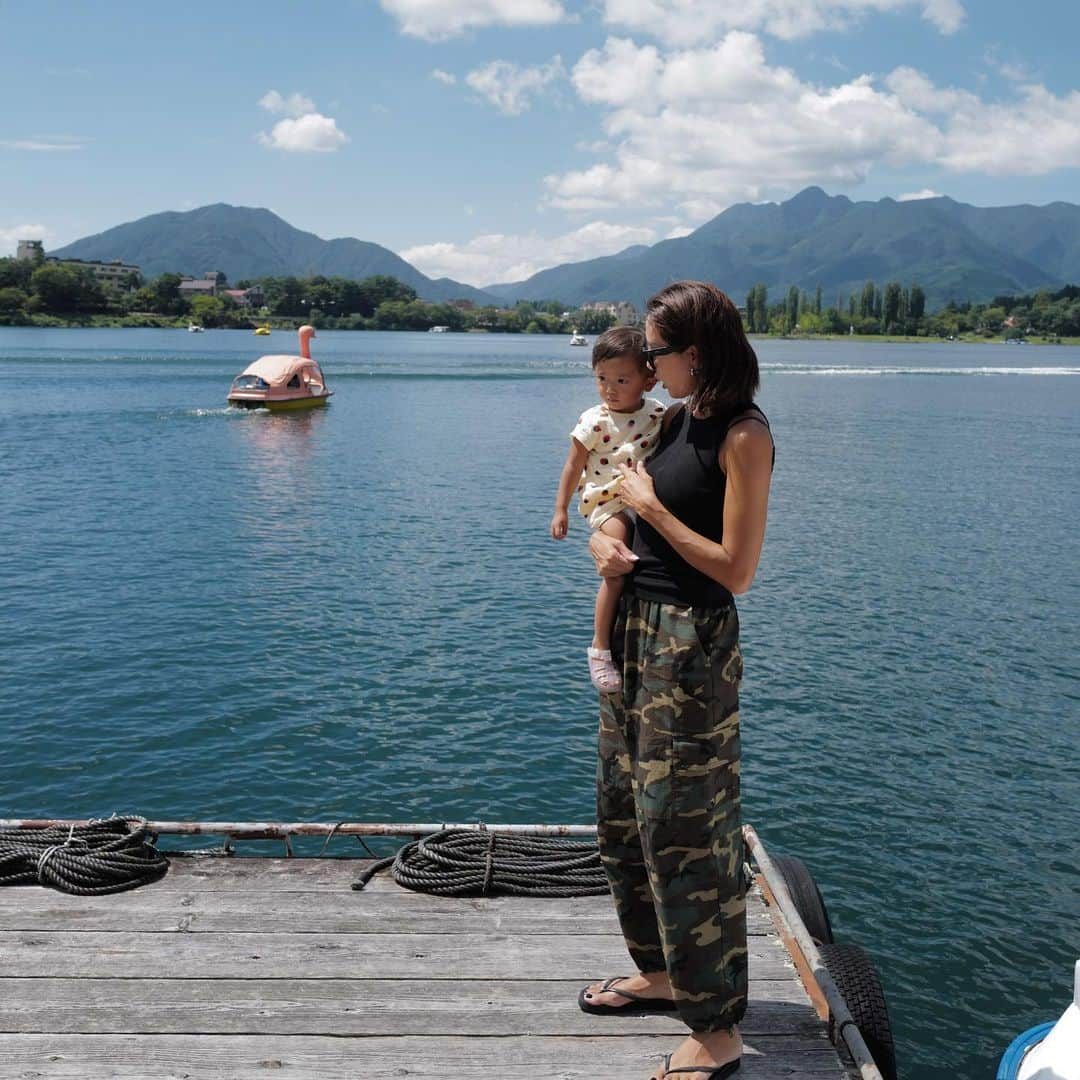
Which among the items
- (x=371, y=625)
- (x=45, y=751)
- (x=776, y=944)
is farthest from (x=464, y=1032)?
(x=371, y=625)

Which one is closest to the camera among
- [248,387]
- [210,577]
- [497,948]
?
[497,948]

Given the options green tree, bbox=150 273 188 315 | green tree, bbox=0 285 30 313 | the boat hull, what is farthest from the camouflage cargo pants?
green tree, bbox=150 273 188 315

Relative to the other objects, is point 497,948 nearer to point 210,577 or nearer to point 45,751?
point 45,751

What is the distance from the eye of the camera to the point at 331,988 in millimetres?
4262

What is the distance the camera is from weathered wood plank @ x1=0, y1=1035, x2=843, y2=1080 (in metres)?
3.70

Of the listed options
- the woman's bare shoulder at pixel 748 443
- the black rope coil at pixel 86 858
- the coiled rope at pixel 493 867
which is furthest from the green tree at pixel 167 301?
the woman's bare shoulder at pixel 748 443

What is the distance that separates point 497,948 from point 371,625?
1274cm

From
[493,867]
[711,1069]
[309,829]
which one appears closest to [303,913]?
[309,829]

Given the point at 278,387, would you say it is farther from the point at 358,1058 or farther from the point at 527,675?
the point at 358,1058

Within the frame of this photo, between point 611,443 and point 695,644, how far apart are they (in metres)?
0.93

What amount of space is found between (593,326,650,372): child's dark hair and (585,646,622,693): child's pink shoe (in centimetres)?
110

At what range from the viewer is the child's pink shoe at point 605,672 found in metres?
3.80

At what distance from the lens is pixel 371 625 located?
1708 cm

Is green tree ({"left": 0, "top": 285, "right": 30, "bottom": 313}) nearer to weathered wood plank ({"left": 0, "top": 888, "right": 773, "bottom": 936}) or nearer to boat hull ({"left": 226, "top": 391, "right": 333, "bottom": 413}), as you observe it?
boat hull ({"left": 226, "top": 391, "right": 333, "bottom": 413})
